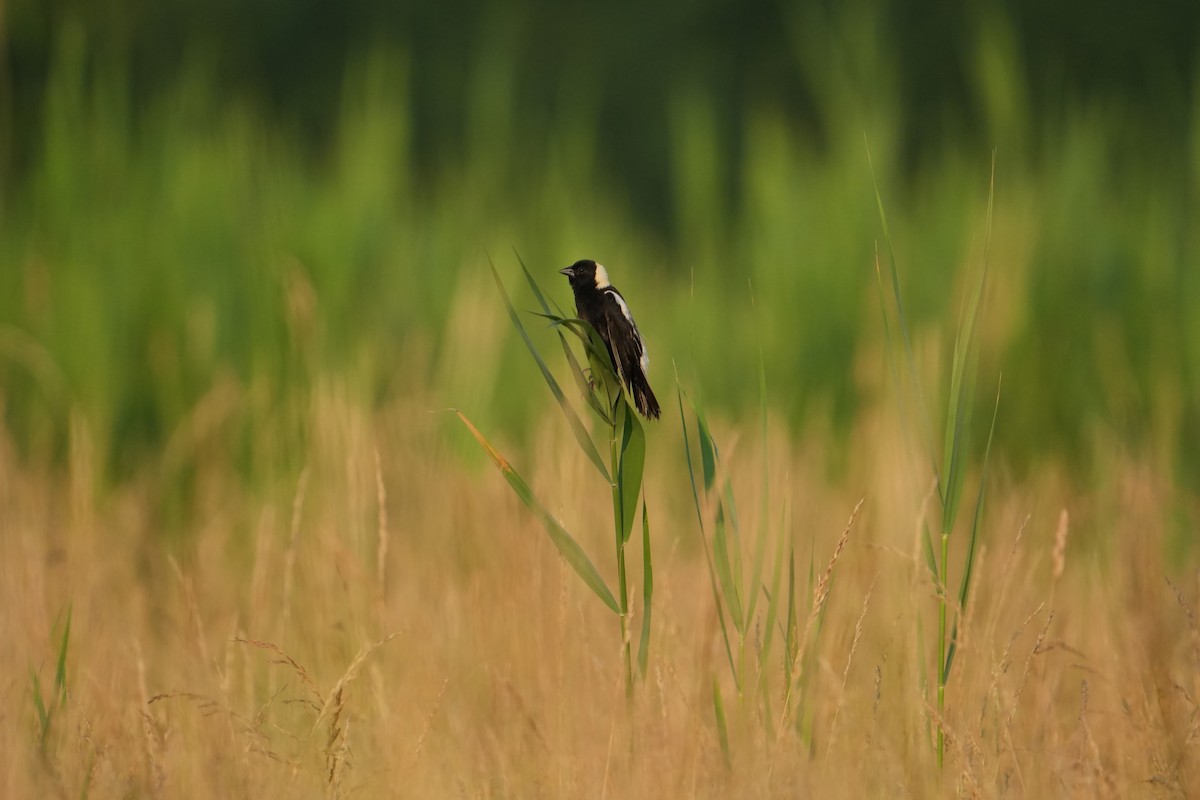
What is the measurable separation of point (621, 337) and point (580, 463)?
70 centimetres

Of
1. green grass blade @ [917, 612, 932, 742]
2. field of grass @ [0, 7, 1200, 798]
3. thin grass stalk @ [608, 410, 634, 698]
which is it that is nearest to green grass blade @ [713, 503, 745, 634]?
field of grass @ [0, 7, 1200, 798]

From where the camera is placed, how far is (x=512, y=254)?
436 centimetres

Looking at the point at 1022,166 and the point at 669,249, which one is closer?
the point at 1022,166

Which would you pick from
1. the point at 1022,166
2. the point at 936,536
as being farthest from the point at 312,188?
the point at 936,536

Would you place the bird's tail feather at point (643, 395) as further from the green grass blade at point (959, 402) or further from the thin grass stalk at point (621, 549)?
the green grass blade at point (959, 402)

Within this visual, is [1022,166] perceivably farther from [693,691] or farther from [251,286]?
[693,691]

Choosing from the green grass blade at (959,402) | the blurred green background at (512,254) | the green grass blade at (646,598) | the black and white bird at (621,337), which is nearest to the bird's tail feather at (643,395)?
the black and white bird at (621,337)

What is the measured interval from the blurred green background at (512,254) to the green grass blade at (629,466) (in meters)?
1.43

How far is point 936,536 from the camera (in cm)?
277

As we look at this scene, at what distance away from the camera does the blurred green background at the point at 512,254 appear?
355 centimetres

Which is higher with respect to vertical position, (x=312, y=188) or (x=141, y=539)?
(x=312, y=188)

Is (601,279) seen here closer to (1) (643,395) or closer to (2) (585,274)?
(2) (585,274)

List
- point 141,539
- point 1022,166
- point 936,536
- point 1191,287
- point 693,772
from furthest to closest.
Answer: point 1022,166 → point 1191,287 → point 141,539 → point 936,536 → point 693,772

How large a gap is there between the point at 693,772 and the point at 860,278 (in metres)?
2.73
